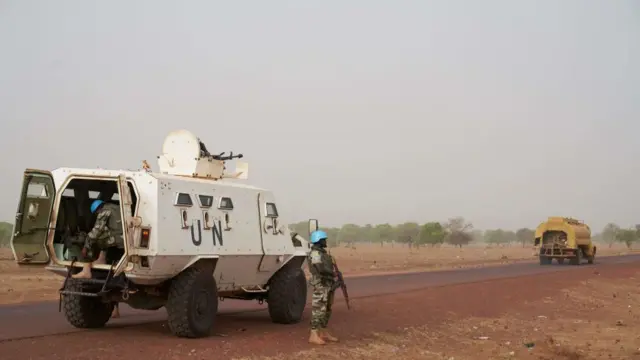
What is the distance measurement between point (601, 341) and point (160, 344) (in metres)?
8.49

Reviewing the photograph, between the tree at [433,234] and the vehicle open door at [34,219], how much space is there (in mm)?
86383

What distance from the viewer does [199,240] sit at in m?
11.2

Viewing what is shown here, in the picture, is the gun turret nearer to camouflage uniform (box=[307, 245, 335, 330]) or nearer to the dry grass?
camouflage uniform (box=[307, 245, 335, 330])

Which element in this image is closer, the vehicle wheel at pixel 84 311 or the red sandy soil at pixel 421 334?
the red sandy soil at pixel 421 334

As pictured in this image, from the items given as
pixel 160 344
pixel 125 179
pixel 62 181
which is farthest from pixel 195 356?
pixel 62 181

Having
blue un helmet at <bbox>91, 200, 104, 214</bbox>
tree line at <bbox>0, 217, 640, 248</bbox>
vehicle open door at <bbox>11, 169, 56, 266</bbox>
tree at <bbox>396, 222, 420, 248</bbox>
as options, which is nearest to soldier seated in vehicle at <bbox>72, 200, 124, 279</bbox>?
blue un helmet at <bbox>91, 200, 104, 214</bbox>

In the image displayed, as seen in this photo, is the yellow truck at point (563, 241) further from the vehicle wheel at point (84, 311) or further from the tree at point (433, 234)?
the tree at point (433, 234)

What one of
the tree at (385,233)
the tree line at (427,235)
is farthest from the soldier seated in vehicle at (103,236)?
the tree at (385,233)

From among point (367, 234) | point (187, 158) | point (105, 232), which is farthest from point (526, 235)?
point (105, 232)

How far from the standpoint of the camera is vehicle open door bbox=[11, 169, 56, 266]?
34.7 feet

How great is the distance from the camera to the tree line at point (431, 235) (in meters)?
97.0

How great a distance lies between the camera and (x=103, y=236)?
1088 centimetres

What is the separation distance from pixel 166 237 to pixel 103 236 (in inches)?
41.7

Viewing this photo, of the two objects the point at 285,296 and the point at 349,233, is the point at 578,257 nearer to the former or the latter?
the point at 285,296
